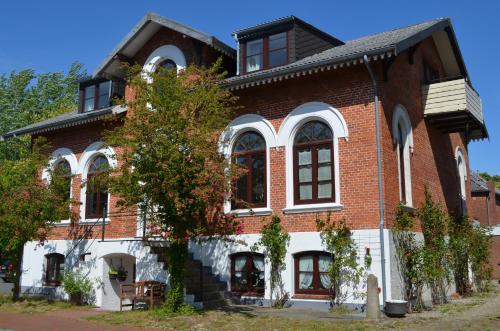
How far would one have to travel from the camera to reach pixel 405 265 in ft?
47.9

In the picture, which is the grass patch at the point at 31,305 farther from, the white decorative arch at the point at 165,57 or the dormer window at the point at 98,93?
the white decorative arch at the point at 165,57

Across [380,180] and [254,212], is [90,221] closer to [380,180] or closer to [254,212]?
[254,212]

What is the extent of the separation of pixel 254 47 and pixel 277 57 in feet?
3.08

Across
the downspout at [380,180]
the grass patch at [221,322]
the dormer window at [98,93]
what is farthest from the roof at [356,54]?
the grass patch at [221,322]

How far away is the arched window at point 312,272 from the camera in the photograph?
48.0 ft

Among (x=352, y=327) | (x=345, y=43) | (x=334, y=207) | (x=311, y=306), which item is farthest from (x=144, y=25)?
(x=352, y=327)

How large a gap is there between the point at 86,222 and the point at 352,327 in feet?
38.3

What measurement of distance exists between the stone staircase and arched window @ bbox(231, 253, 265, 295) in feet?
1.33

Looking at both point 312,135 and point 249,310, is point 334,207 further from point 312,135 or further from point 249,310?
point 249,310

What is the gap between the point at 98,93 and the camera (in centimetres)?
2159

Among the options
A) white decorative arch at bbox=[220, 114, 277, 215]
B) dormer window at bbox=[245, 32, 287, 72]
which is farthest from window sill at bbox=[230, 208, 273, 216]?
dormer window at bbox=[245, 32, 287, 72]

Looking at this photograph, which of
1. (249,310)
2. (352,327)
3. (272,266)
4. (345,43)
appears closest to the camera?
(352,327)

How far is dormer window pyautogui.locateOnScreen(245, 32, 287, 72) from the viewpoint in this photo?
17266mm

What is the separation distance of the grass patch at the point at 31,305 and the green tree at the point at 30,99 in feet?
54.6
